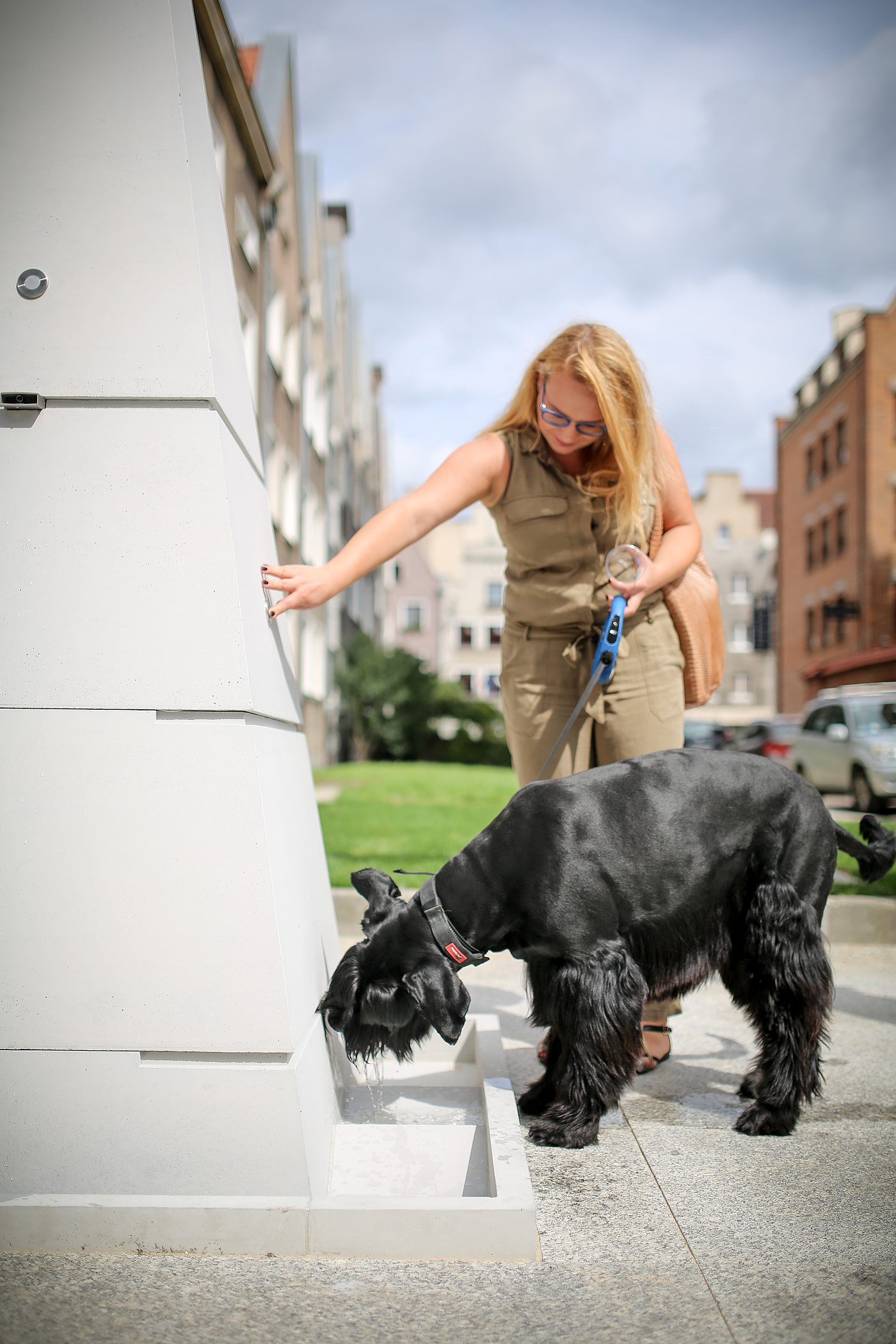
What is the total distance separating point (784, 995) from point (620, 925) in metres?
0.57

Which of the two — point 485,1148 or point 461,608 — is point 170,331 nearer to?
point 485,1148

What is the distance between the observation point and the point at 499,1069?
118 inches

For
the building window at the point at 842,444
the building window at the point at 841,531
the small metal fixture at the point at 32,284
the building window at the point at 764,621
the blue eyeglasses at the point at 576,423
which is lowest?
the blue eyeglasses at the point at 576,423

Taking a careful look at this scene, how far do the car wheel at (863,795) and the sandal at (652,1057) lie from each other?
1270cm

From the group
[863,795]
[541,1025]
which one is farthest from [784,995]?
[863,795]

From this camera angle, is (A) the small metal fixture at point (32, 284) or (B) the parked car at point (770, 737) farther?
(B) the parked car at point (770, 737)

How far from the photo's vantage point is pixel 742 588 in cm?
6284

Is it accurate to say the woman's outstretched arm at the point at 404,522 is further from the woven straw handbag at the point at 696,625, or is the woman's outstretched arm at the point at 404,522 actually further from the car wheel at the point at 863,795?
the car wheel at the point at 863,795

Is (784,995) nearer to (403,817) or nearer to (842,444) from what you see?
(403,817)

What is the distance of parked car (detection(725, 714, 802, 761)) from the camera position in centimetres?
2228

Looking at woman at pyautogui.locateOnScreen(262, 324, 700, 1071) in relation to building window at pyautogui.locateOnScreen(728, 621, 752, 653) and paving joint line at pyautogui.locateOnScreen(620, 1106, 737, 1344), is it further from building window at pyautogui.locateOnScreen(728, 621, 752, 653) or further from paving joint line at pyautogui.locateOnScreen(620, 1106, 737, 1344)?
building window at pyautogui.locateOnScreen(728, 621, 752, 653)

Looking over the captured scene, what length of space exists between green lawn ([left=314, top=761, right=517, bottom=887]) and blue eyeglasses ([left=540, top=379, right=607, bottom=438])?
2.54 m

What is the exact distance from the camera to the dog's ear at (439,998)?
242 cm

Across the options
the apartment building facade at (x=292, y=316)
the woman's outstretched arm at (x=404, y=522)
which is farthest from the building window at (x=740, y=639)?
the woman's outstretched arm at (x=404, y=522)
